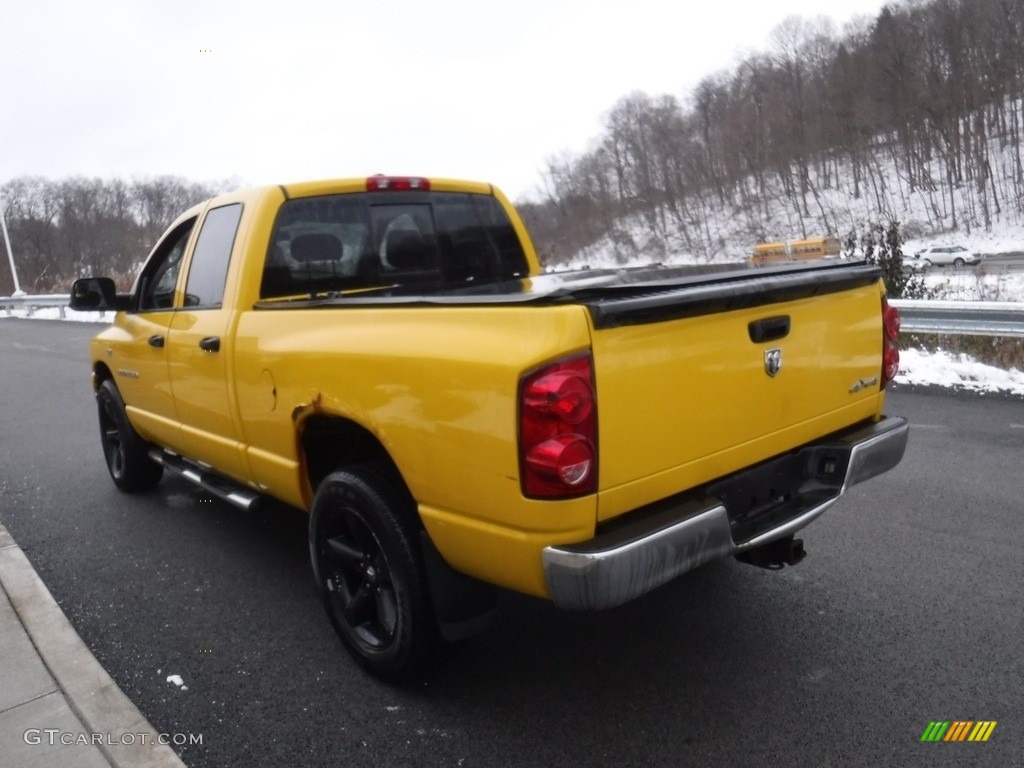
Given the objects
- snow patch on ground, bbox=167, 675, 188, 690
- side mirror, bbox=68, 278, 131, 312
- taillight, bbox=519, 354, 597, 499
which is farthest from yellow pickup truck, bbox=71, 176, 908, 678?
side mirror, bbox=68, 278, 131, 312

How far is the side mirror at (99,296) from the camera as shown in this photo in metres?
5.05

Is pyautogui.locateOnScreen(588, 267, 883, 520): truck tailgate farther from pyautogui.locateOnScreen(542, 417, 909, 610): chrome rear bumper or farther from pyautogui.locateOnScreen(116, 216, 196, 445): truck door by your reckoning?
pyautogui.locateOnScreen(116, 216, 196, 445): truck door

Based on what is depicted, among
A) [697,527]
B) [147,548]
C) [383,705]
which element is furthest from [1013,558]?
[147,548]

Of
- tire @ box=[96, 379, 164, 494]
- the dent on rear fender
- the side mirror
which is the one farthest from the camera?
tire @ box=[96, 379, 164, 494]

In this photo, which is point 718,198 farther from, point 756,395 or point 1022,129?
point 756,395

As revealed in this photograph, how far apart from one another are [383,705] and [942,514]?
3.27 metres

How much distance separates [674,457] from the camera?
100 inches

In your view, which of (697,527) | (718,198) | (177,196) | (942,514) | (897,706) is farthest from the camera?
(718,198)

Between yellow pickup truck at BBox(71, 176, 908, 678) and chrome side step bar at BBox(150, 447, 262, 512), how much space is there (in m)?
0.02

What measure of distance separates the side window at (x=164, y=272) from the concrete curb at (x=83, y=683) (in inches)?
66.8

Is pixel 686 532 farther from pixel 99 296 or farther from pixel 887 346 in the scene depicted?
pixel 99 296

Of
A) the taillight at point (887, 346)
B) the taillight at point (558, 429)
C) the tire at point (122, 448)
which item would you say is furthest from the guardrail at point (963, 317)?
the tire at point (122, 448)

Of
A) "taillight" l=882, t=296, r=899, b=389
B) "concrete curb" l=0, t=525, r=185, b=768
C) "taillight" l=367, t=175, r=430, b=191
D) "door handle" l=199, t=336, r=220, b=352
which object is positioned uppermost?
"taillight" l=367, t=175, r=430, b=191

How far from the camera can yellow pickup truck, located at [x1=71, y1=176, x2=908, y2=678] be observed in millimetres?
2330
